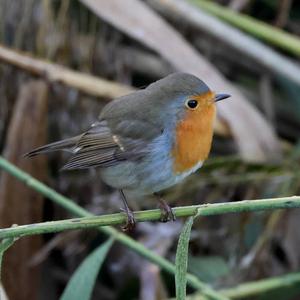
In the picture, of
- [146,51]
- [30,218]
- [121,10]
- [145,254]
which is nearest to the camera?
[145,254]

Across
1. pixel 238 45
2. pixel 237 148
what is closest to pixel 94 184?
pixel 237 148

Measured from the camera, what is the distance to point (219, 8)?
3.20 metres

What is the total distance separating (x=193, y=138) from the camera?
208cm

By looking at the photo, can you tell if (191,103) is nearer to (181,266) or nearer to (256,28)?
(181,266)

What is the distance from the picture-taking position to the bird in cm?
207

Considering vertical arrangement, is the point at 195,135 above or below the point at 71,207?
above

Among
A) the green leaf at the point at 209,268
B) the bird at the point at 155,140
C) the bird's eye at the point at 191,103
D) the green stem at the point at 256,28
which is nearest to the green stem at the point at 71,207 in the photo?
the bird at the point at 155,140

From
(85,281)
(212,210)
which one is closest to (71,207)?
(85,281)

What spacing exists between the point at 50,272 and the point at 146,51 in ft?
3.64

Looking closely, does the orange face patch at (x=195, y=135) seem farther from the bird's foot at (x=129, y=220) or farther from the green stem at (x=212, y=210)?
the green stem at (x=212, y=210)

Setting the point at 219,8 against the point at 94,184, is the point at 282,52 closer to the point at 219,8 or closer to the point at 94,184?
the point at 219,8

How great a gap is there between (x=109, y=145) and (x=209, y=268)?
849mm

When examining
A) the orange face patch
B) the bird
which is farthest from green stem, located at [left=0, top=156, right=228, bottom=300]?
the orange face patch

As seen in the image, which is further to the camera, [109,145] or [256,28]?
[256,28]
